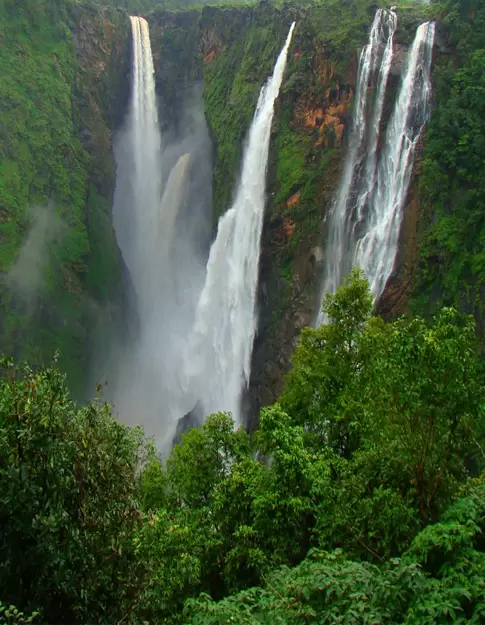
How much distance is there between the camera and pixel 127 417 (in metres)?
42.9

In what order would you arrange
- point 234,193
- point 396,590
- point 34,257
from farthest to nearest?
point 34,257 < point 234,193 < point 396,590

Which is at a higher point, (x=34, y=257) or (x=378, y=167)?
(x=34, y=257)

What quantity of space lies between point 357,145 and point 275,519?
22189mm

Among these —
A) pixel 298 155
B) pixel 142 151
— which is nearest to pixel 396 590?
pixel 298 155

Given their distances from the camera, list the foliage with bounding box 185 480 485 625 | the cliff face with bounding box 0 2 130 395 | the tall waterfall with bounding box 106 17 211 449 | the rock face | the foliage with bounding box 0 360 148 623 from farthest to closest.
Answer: the tall waterfall with bounding box 106 17 211 449
the cliff face with bounding box 0 2 130 395
the rock face
the foliage with bounding box 0 360 148 623
the foliage with bounding box 185 480 485 625

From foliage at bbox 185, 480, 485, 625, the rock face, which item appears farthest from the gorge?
foliage at bbox 185, 480, 485, 625

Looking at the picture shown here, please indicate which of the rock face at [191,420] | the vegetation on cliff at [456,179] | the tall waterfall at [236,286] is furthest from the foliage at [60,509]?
the rock face at [191,420]

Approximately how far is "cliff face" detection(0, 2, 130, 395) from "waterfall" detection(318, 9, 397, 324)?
803 inches

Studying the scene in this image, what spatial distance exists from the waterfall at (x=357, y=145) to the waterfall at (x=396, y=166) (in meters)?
1.00

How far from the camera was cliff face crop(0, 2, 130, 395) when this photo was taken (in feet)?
131

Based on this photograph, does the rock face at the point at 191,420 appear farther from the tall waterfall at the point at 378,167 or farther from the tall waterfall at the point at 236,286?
the tall waterfall at the point at 378,167

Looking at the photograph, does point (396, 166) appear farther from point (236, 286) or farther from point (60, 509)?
point (60, 509)

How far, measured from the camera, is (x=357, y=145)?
28.7 metres

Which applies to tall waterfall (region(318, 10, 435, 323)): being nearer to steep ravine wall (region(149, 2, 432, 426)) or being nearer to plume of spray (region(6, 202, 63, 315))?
steep ravine wall (region(149, 2, 432, 426))
